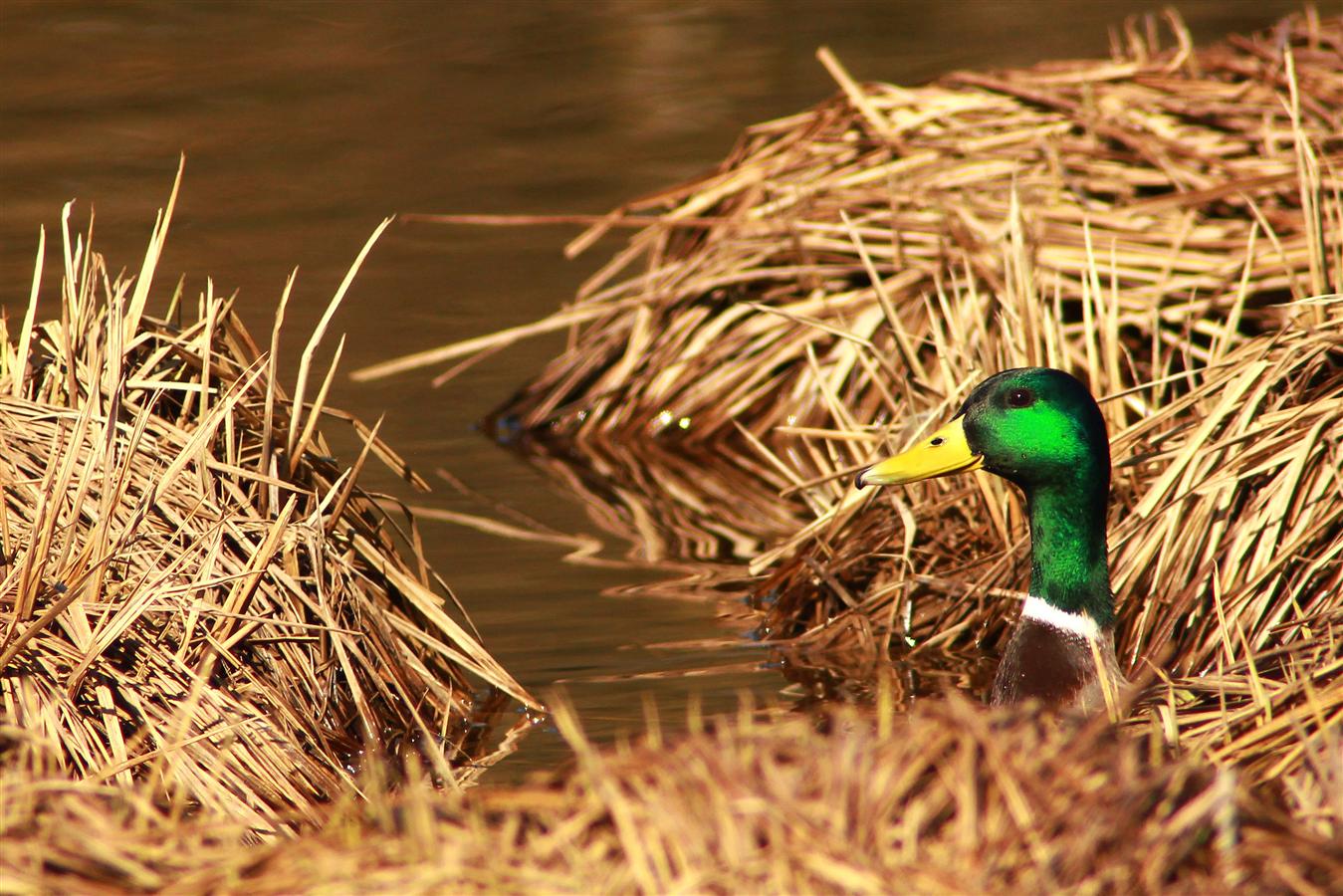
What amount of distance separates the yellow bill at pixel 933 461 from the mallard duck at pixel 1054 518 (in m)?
0.05

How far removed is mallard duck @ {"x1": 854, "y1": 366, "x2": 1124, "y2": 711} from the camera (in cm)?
365

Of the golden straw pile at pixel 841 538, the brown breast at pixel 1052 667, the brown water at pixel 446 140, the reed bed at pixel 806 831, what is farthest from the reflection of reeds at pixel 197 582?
the brown breast at pixel 1052 667

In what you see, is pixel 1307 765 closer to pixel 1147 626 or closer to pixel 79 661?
pixel 1147 626

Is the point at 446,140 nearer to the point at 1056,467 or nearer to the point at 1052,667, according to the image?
the point at 1056,467

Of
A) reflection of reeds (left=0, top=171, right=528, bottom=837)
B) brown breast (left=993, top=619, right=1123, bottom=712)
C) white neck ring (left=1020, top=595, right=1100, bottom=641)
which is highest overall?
reflection of reeds (left=0, top=171, right=528, bottom=837)

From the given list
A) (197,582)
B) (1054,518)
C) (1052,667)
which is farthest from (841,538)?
(197,582)

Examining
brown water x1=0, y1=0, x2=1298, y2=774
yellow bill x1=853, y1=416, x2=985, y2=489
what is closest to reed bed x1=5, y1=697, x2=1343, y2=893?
yellow bill x1=853, y1=416, x2=985, y2=489

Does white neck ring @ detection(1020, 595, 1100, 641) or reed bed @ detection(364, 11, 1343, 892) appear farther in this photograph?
reed bed @ detection(364, 11, 1343, 892)

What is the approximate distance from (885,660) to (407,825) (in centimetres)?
277

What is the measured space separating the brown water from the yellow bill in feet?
3.07

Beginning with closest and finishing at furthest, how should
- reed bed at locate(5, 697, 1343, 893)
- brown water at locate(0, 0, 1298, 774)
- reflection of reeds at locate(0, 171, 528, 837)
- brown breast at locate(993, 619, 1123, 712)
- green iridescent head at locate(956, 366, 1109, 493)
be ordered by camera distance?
reed bed at locate(5, 697, 1343, 893) < reflection of reeds at locate(0, 171, 528, 837) < brown breast at locate(993, 619, 1123, 712) < green iridescent head at locate(956, 366, 1109, 493) < brown water at locate(0, 0, 1298, 774)

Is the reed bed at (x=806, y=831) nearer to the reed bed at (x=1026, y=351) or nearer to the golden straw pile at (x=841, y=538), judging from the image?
the golden straw pile at (x=841, y=538)

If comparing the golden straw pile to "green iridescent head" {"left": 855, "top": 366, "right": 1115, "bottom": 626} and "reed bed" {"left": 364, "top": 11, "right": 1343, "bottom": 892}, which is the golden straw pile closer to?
"reed bed" {"left": 364, "top": 11, "right": 1343, "bottom": 892}

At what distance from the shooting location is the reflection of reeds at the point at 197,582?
3.20 m
